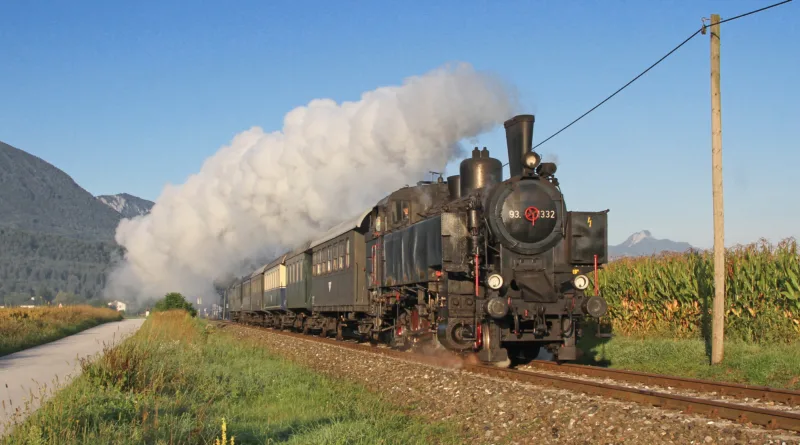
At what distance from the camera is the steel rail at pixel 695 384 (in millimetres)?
8750

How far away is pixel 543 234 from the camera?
42.1ft

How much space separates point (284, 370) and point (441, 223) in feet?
13.3

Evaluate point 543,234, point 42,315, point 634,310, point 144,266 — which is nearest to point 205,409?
point 543,234

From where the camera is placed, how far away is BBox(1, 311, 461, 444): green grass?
7441 mm

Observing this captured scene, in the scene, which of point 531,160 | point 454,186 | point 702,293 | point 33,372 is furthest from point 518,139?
point 33,372

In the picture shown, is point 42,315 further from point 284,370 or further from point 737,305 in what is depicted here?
point 737,305

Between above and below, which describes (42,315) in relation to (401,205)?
below

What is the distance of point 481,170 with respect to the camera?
14.2m

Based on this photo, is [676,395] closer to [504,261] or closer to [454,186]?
[504,261]

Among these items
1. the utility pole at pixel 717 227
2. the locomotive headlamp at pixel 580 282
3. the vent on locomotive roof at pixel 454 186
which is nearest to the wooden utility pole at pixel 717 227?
the utility pole at pixel 717 227

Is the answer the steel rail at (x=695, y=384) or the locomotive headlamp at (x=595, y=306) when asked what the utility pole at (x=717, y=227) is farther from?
the steel rail at (x=695, y=384)

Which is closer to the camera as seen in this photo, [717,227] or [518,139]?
[717,227]

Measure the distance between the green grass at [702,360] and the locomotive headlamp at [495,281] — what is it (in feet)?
11.1

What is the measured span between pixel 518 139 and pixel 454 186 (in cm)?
210
